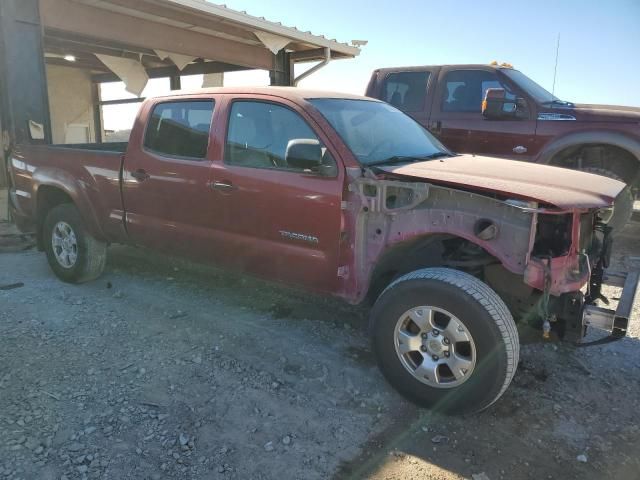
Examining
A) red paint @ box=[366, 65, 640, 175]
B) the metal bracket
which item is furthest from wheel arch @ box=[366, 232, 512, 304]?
the metal bracket

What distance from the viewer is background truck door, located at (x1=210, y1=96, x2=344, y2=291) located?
3412 mm

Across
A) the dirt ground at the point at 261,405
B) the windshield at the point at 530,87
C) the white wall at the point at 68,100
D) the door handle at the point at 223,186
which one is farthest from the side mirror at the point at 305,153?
the white wall at the point at 68,100

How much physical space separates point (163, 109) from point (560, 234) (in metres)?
3.33

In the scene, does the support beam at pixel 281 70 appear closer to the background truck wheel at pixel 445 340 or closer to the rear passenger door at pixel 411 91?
the rear passenger door at pixel 411 91

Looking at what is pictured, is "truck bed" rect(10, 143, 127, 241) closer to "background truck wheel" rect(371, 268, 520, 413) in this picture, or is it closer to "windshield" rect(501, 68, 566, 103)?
"background truck wheel" rect(371, 268, 520, 413)

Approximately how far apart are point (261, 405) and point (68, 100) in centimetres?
1428

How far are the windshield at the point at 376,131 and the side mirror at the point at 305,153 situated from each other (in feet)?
0.78

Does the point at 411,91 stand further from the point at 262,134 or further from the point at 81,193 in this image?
the point at 81,193

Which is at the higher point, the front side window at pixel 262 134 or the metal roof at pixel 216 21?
the metal roof at pixel 216 21

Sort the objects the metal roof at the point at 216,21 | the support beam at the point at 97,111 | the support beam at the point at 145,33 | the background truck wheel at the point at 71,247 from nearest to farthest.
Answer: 1. the background truck wheel at the point at 71,247
2. the support beam at the point at 145,33
3. the metal roof at the point at 216,21
4. the support beam at the point at 97,111

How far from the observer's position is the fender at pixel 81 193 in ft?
15.9

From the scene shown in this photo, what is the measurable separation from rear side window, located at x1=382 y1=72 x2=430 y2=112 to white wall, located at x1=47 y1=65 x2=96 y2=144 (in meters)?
10.5

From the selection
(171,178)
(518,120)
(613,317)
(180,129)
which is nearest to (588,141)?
(518,120)

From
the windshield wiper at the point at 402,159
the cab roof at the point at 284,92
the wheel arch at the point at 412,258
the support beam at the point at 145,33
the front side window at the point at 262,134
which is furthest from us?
the support beam at the point at 145,33
